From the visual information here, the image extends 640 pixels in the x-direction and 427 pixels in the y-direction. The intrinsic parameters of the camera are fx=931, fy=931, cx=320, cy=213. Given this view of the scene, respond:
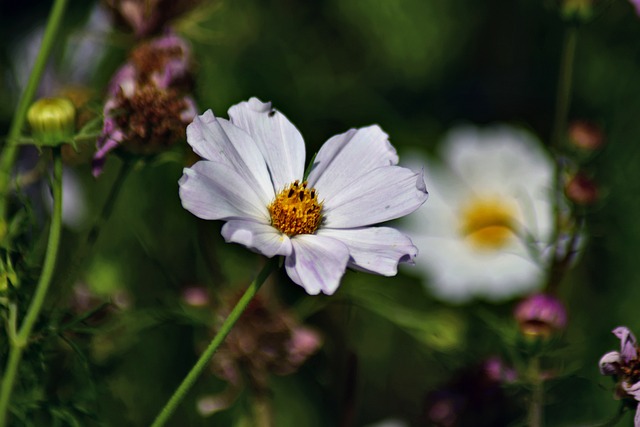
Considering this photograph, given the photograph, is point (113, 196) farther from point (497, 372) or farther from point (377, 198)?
point (497, 372)

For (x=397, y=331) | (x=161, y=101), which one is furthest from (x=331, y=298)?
(x=397, y=331)

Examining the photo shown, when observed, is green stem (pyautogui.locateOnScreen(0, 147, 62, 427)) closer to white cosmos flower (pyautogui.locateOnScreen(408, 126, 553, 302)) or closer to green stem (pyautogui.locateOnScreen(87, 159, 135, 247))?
green stem (pyautogui.locateOnScreen(87, 159, 135, 247))

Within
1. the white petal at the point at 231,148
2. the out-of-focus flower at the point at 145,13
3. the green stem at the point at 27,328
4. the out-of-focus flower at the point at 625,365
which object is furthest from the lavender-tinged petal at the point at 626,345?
the out-of-focus flower at the point at 145,13

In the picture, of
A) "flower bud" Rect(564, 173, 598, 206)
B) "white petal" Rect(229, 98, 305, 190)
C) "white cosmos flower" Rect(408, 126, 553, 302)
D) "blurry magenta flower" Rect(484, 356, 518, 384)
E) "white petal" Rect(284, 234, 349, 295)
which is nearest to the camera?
"white petal" Rect(284, 234, 349, 295)

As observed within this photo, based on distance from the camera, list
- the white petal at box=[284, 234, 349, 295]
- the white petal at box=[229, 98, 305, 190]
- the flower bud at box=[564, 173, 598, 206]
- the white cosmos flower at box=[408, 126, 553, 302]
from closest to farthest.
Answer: the white petal at box=[284, 234, 349, 295], the white petal at box=[229, 98, 305, 190], the flower bud at box=[564, 173, 598, 206], the white cosmos flower at box=[408, 126, 553, 302]

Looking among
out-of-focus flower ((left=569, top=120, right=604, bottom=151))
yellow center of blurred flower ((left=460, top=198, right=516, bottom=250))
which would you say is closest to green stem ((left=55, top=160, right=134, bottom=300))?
out-of-focus flower ((left=569, top=120, right=604, bottom=151))
